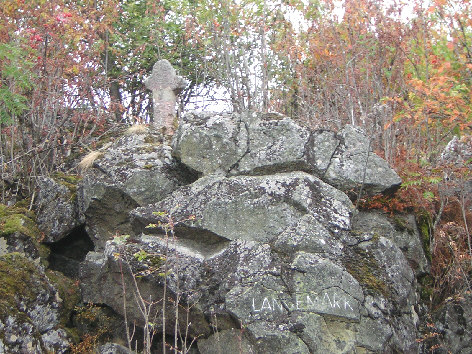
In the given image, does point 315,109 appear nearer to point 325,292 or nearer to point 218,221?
point 218,221

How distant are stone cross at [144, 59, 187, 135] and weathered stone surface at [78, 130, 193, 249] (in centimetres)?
189

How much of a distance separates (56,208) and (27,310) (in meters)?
1.99

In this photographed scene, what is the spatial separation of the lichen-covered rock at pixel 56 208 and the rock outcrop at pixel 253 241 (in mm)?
151

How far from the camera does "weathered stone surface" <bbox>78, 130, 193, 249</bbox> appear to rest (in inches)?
278

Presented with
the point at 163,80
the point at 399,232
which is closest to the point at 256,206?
the point at 399,232

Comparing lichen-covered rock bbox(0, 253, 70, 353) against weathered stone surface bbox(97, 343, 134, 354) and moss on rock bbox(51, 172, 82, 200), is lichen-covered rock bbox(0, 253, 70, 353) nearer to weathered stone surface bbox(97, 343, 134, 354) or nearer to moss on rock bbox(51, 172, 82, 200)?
weathered stone surface bbox(97, 343, 134, 354)

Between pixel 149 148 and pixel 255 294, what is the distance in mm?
2990

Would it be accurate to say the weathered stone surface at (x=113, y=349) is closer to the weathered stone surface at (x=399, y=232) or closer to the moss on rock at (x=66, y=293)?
the moss on rock at (x=66, y=293)

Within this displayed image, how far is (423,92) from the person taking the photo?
26.9ft

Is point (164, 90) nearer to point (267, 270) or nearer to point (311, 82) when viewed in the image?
point (311, 82)

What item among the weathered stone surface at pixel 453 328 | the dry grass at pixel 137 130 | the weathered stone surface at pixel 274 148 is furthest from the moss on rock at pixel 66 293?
the weathered stone surface at pixel 453 328

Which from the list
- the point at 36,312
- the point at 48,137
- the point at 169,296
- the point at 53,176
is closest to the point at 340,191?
the point at 169,296

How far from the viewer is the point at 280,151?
22.3ft

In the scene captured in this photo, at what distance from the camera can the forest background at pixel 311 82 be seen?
744cm
